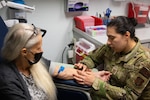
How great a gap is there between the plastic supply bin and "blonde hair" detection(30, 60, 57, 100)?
33.2 inches

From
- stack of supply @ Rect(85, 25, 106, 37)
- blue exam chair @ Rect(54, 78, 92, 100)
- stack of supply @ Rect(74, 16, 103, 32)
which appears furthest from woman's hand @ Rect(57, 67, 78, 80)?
stack of supply @ Rect(74, 16, 103, 32)

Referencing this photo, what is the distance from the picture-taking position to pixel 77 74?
162cm

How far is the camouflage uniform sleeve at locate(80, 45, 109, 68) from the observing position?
6.08ft

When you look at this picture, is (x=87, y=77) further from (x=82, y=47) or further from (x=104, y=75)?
(x=82, y=47)

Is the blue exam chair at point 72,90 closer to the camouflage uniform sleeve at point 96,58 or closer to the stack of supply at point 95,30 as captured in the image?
the camouflage uniform sleeve at point 96,58

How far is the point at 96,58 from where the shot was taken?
189cm

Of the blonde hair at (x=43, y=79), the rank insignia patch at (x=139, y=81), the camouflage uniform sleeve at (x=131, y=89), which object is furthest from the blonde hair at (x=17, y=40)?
the rank insignia patch at (x=139, y=81)

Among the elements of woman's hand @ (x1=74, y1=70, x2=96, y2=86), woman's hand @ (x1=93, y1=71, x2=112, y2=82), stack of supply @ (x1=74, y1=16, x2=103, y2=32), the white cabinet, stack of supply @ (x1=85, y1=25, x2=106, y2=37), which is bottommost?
woman's hand @ (x1=93, y1=71, x2=112, y2=82)

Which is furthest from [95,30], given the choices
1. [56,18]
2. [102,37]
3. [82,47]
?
[56,18]

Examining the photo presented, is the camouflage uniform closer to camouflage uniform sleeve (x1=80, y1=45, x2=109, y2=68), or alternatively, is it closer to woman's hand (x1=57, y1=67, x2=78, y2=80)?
camouflage uniform sleeve (x1=80, y1=45, x2=109, y2=68)

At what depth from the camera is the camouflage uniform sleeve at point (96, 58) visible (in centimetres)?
185

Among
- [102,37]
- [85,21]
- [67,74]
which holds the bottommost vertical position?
[67,74]

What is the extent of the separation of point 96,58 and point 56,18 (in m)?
0.85

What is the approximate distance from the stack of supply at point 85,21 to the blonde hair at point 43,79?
3.58 ft
